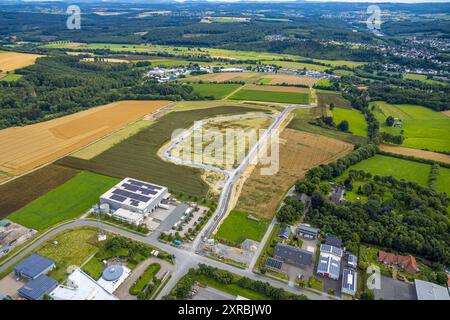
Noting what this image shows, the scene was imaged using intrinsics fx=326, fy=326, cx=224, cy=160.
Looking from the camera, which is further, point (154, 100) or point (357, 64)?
point (357, 64)

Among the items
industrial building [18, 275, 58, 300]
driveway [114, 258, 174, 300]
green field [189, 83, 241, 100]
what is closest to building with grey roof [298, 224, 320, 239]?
driveway [114, 258, 174, 300]

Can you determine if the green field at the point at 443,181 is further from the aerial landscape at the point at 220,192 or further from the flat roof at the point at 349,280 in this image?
the flat roof at the point at 349,280

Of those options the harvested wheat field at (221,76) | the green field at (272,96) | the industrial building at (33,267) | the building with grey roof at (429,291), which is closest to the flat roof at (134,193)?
the industrial building at (33,267)

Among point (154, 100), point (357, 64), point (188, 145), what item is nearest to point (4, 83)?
point (154, 100)

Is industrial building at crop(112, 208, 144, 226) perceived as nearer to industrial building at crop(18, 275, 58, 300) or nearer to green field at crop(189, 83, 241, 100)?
industrial building at crop(18, 275, 58, 300)

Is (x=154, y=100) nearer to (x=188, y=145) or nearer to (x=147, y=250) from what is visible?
(x=188, y=145)

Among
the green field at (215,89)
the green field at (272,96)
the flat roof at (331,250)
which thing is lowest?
the flat roof at (331,250)
